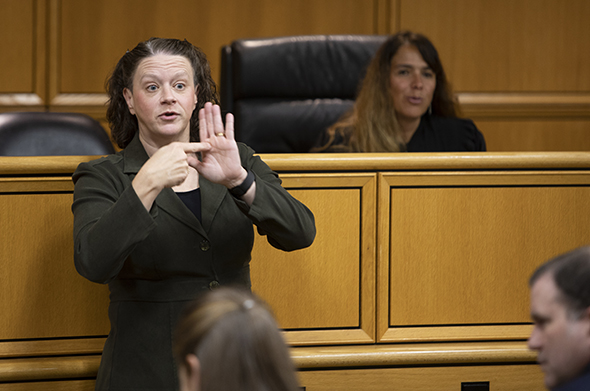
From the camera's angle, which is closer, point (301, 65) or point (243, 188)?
point (243, 188)

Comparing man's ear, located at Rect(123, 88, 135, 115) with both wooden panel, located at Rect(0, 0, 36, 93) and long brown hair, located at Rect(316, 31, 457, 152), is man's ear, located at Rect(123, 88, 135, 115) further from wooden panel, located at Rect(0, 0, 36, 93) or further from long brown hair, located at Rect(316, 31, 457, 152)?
wooden panel, located at Rect(0, 0, 36, 93)

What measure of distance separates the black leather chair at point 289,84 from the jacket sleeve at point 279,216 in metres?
1.41

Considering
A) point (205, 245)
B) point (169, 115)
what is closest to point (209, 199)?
point (205, 245)

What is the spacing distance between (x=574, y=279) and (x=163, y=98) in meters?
0.96

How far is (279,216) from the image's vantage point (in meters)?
1.44

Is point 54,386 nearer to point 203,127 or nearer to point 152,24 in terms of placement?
point 203,127

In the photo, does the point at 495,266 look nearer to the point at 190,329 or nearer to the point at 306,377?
the point at 306,377

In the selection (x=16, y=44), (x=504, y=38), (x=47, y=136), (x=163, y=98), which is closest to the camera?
(x=163, y=98)

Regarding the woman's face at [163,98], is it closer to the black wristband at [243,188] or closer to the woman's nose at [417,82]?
the black wristband at [243,188]

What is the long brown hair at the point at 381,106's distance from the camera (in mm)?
2541

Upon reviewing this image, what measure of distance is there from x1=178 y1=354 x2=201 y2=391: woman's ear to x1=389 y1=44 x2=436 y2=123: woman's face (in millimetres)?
1975

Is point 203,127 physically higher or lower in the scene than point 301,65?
lower

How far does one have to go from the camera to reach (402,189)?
6.33 ft

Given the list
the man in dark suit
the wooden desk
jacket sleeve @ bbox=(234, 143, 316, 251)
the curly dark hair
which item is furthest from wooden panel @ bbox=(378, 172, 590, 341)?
the man in dark suit
